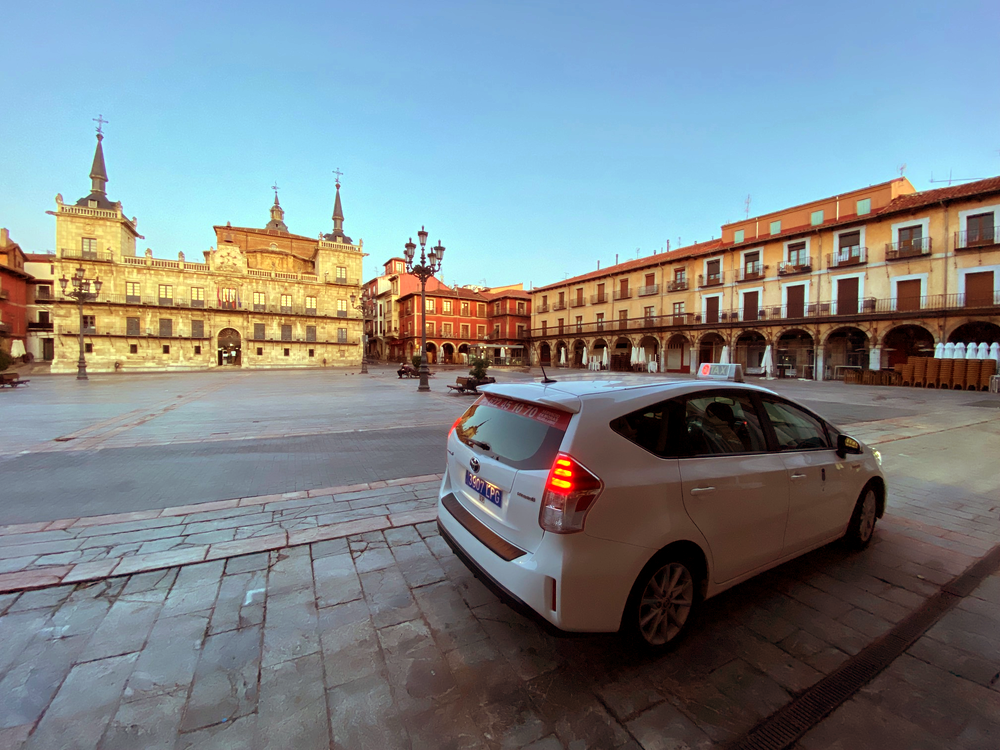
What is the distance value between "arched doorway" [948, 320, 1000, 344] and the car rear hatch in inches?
1151

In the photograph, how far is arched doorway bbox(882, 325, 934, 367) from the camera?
75.8 ft

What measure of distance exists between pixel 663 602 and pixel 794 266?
106ft

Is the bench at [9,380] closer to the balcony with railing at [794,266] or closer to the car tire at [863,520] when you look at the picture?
the car tire at [863,520]

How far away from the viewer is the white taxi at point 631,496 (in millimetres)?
1974

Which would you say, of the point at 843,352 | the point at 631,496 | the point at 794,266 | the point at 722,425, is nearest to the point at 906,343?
the point at 843,352

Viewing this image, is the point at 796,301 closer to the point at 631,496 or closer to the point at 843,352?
the point at 843,352

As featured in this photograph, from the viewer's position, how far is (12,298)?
3772 centimetres

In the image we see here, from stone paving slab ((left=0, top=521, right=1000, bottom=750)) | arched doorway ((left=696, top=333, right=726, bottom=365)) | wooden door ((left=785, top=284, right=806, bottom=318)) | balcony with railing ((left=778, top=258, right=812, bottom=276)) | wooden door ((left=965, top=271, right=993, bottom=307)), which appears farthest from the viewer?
arched doorway ((left=696, top=333, right=726, bottom=365))

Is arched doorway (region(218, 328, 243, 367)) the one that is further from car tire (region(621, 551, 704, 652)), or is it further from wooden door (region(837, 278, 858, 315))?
wooden door (region(837, 278, 858, 315))

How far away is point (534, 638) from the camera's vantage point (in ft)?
7.75

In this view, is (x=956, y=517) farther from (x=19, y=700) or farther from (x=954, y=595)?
(x=19, y=700)

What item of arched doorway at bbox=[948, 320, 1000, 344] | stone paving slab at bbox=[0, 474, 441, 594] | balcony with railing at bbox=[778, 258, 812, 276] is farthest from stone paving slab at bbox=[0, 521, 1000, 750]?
balcony with railing at bbox=[778, 258, 812, 276]

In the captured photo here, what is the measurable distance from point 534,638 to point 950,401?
18862 millimetres

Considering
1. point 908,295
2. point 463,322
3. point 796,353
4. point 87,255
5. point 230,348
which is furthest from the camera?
point 463,322
